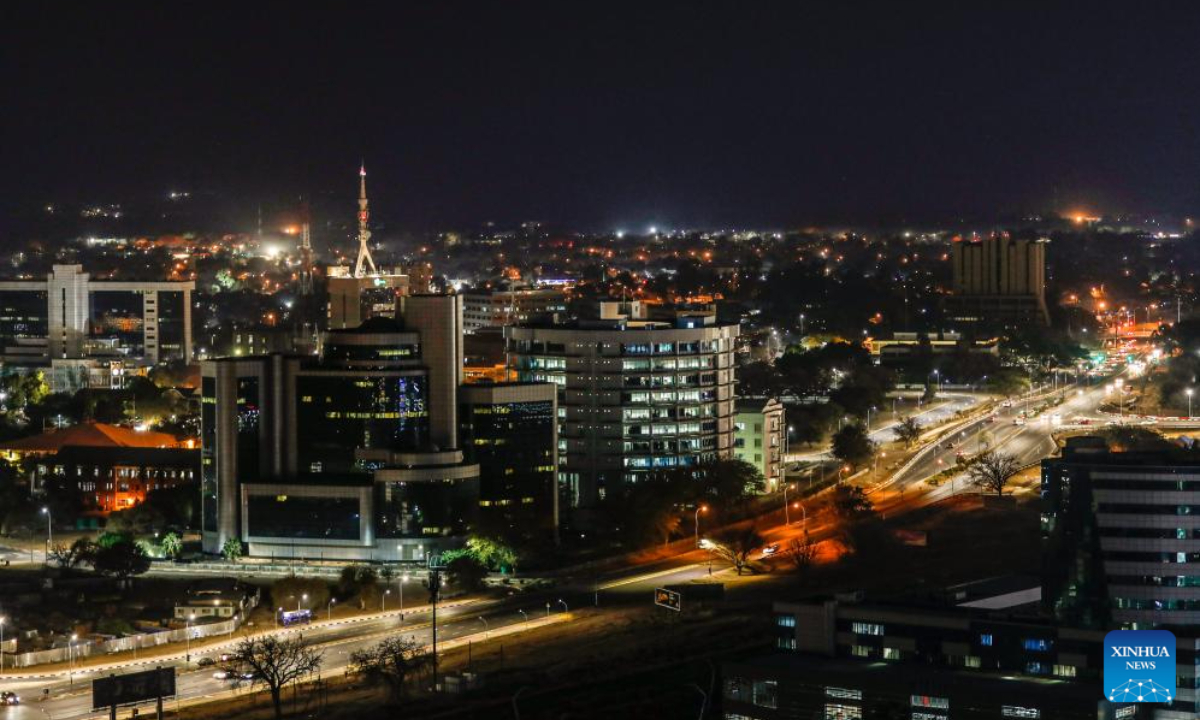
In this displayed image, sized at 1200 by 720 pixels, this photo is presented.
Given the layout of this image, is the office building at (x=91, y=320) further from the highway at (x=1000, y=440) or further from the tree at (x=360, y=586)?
the tree at (x=360, y=586)

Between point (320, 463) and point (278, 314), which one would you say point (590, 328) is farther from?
point (278, 314)

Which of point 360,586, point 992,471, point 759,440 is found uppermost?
point 759,440

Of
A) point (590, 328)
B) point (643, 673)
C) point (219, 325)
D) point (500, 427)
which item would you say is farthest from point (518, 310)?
point (643, 673)

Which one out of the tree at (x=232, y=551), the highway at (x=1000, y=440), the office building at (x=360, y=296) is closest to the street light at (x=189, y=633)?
the tree at (x=232, y=551)

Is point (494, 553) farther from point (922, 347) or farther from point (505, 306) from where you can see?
point (505, 306)

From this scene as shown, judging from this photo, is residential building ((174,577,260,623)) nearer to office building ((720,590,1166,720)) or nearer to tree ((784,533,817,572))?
tree ((784,533,817,572))

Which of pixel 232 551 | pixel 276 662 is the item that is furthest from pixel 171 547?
pixel 276 662

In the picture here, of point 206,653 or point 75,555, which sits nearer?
point 206,653
